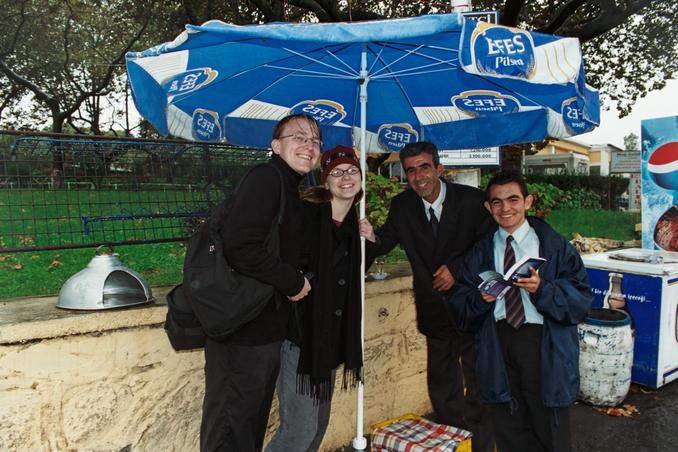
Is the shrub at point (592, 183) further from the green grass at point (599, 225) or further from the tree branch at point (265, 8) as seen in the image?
the tree branch at point (265, 8)

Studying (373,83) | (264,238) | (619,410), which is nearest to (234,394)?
(264,238)

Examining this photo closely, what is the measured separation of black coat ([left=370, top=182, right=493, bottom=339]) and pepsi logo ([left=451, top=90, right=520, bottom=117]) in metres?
0.62

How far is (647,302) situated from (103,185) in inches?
206

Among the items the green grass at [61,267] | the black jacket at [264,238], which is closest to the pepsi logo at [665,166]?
the black jacket at [264,238]

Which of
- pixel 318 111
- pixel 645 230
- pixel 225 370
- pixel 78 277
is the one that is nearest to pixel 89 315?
pixel 78 277

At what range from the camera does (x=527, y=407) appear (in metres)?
3.06

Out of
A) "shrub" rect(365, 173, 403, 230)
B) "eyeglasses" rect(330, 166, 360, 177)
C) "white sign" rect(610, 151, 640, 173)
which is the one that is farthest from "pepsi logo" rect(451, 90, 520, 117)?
"white sign" rect(610, 151, 640, 173)

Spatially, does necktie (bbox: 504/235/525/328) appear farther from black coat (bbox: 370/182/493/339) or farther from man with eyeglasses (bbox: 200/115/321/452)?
man with eyeglasses (bbox: 200/115/321/452)

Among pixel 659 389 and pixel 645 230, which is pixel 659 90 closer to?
pixel 645 230

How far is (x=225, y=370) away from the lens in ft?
8.02

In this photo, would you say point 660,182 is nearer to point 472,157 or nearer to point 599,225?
point 472,157

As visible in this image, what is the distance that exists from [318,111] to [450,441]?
2.63 metres

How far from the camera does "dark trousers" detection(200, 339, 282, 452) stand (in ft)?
7.89

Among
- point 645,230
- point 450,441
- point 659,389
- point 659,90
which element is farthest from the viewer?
point 659,90
